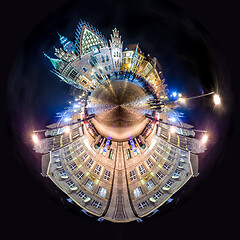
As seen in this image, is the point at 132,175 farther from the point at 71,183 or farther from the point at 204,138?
the point at 204,138

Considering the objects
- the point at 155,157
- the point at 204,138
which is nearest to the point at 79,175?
the point at 155,157

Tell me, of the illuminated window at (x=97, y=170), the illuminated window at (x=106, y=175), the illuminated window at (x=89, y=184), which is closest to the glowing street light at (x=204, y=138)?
the illuminated window at (x=106, y=175)

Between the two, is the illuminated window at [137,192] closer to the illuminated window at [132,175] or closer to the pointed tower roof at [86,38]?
the illuminated window at [132,175]

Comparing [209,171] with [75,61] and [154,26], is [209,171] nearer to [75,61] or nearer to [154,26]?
[154,26]

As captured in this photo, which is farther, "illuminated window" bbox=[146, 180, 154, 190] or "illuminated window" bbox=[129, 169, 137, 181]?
"illuminated window" bbox=[129, 169, 137, 181]

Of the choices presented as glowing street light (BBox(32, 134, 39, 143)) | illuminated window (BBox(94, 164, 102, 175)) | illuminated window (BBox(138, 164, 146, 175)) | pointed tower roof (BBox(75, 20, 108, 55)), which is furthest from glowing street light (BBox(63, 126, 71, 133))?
illuminated window (BBox(138, 164, 146, 175))

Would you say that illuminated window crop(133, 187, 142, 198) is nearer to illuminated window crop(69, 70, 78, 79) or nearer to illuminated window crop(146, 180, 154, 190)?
illuminated window crop(146, 180, 154, 190)

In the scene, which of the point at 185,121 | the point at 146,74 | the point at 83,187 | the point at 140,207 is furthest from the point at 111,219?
the point at 146,74

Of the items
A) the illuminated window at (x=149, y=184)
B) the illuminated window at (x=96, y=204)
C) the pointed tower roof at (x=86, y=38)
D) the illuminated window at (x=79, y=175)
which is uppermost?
the pointed tower roof at (x=86, y=38)

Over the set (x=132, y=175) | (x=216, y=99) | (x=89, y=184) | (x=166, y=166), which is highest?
(x=216, y=99)

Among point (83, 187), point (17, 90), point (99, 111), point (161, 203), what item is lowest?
point (83, 187)

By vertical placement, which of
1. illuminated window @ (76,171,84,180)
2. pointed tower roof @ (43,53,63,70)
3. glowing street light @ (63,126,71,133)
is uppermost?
Result: pointed tower roof @ (43,53,63,70)
